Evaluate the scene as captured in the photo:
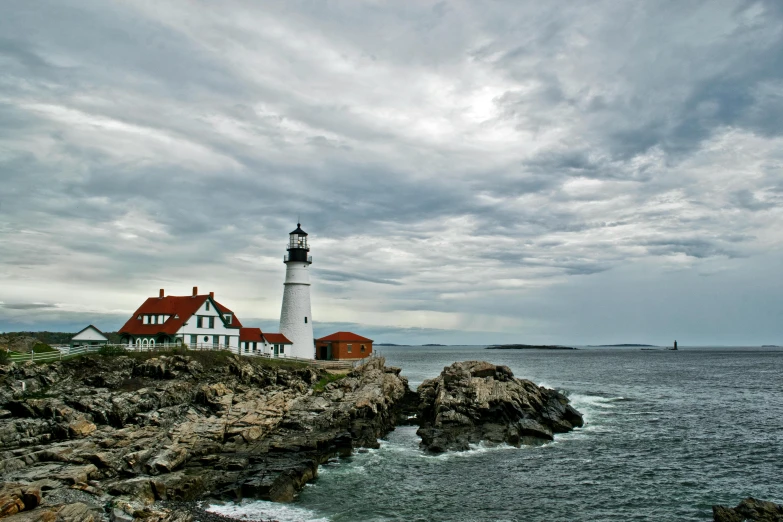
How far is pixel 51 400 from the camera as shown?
3042 cm

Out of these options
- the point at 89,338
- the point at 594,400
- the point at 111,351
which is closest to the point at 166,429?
the point at 111,351

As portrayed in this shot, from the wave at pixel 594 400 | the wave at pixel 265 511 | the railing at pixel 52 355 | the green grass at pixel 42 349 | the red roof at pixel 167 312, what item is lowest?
the wave at pixel 265 511

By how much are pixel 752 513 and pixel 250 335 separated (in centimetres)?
4523

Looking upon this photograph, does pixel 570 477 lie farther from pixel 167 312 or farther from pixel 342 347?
pixel 167 312

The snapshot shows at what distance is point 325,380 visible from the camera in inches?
1822

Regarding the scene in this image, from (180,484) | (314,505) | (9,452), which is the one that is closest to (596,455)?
(314,505)

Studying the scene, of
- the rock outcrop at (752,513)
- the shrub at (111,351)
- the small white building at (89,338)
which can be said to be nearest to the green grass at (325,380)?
the shrub at (111,351)

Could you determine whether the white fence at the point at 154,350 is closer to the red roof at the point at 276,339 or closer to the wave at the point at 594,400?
the red roof at the point at 276,339

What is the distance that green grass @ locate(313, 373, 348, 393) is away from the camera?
1680 inches

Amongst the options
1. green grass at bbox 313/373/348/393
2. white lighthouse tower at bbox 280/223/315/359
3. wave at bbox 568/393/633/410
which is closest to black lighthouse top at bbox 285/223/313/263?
white lighthouse tower at bbox 280/223/315/359

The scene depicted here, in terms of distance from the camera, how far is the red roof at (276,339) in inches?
2168

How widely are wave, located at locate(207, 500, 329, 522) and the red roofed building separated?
37.0 meters

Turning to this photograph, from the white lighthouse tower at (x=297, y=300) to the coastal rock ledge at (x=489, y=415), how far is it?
54.7 feet

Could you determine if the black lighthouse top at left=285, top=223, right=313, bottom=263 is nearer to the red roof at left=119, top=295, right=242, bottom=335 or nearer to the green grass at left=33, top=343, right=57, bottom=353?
the red roof at left=119, top=295, right=242, bottom=335
